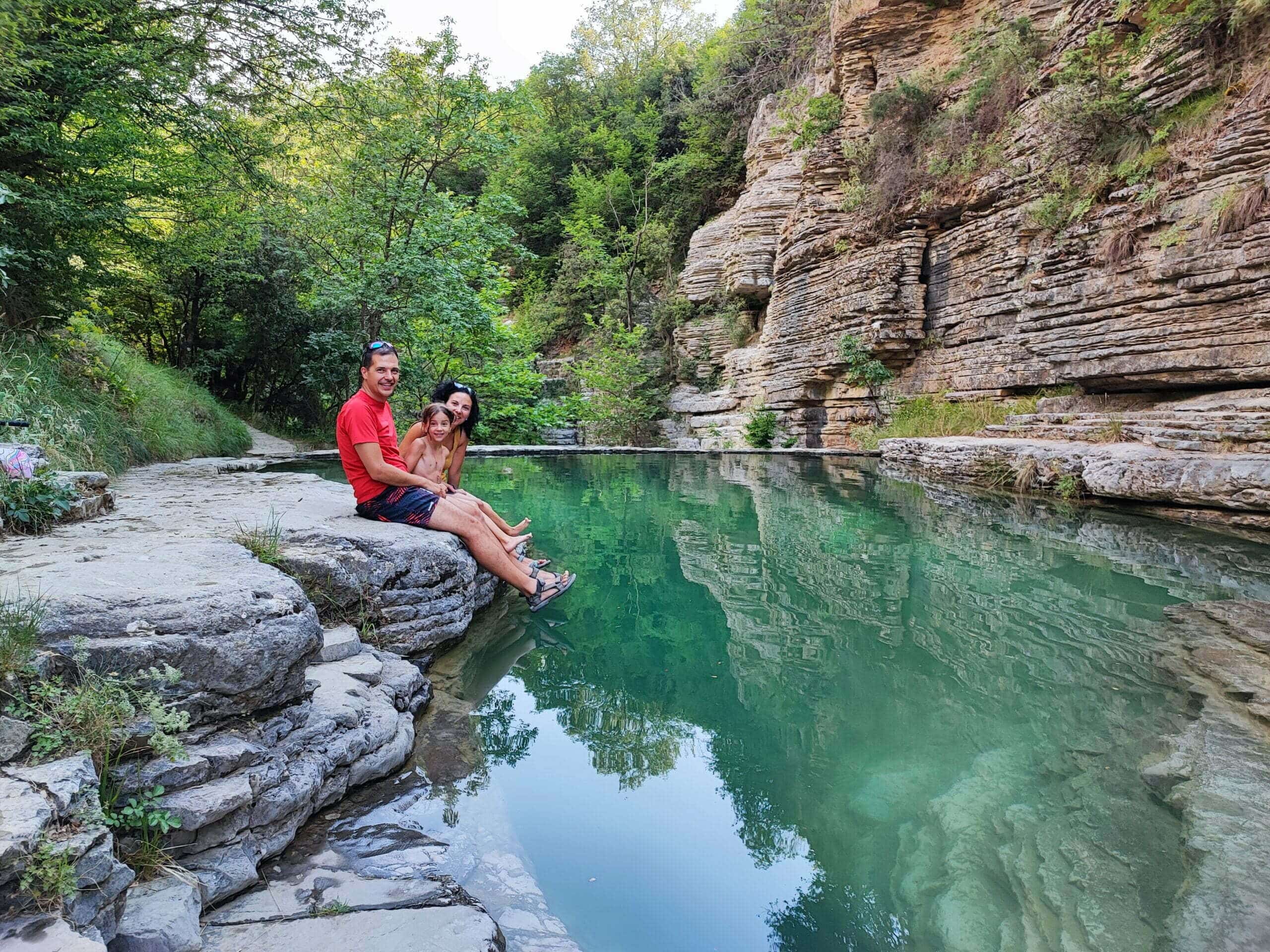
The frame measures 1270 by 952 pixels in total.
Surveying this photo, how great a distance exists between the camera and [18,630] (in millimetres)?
1825

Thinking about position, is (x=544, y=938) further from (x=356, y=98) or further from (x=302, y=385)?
(x=302, y=385)

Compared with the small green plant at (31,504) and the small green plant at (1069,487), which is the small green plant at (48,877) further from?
the small green plant at (1069,487)

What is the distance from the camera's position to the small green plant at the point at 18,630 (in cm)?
Result: 175

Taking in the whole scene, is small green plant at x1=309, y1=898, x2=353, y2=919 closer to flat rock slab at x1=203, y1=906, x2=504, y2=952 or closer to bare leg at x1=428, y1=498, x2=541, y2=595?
flat rock slab at x1=203, y1=906, x2=504, y2=952

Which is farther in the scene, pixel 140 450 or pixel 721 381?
pixel 721 381

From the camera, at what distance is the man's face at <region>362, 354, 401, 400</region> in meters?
3.95

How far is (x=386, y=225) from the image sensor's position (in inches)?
433

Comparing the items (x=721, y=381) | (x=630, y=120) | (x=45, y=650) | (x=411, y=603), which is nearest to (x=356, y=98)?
(x=411, y=603)

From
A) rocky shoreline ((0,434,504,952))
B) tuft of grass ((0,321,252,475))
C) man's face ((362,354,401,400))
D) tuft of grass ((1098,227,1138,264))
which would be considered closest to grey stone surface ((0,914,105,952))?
rocky shoreline ((0,434,504,952))

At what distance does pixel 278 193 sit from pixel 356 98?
1438mm

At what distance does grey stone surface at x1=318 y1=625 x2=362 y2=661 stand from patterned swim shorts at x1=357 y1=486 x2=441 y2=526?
3.63 feet

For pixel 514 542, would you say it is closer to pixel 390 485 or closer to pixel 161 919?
pixel 390 485

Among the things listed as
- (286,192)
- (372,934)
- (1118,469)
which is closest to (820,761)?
(372,934)

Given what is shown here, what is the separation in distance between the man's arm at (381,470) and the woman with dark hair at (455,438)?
28cm
